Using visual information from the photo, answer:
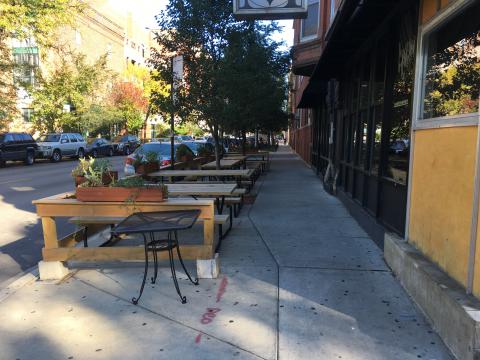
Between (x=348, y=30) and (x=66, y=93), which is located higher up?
(x=66, y=93)

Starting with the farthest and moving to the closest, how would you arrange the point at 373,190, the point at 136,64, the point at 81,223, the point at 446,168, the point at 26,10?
the point at 136,64
the point at 26,10
the point at 373,190
the point at 81,223
the point at 446,168

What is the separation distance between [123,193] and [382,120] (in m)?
3.81

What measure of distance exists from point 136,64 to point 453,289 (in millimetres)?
57237

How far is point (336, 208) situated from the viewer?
28.8 feet

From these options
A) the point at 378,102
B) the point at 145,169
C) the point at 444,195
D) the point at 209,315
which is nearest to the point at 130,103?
the point at 145,169

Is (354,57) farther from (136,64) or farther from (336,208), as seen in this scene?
(136,64)

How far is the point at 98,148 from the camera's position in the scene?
31.7 metres

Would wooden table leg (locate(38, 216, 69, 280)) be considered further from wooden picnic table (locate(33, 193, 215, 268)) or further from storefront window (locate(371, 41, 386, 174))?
storefront window (locate(371, 41, 386, 174))

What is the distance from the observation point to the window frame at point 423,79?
3.31 m

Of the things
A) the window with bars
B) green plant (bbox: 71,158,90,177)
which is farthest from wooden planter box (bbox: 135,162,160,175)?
the window with bars

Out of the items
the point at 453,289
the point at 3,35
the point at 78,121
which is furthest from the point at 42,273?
the point at 78,121

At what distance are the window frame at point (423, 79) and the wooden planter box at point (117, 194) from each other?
9.57ft

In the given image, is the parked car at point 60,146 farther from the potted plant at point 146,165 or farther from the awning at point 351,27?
the awning at point 351,27

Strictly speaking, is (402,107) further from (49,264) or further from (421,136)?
(49,264)
